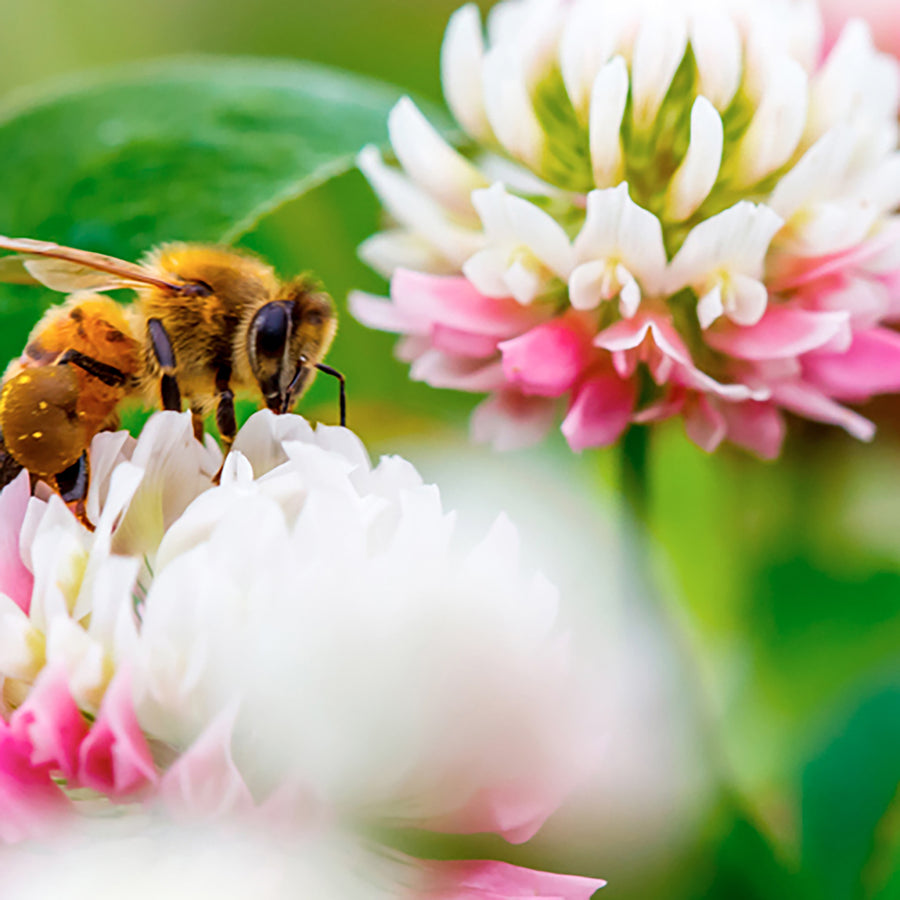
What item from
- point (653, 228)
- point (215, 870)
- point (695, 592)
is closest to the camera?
point (215, 870)

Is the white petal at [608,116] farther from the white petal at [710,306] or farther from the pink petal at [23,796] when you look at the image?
the pink petal at [23,796]

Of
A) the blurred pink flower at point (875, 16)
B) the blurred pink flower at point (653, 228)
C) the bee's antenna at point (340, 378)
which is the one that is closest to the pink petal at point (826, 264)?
the blurred pink flower at point (653, 228)

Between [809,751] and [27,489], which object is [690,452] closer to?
[809,751]

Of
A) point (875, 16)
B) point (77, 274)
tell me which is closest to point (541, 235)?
point (77, 274)

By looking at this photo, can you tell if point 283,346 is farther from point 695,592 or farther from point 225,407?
point 695,592

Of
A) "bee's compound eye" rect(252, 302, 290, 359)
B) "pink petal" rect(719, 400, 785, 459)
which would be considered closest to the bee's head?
"bee's compound eye" rect(252, 302, 290, 359)

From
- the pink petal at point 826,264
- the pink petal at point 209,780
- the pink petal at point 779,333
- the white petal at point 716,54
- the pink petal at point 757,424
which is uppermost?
the white petal at point 716,54

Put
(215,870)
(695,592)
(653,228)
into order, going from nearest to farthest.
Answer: (215,870) < (653,228) < (695,592)

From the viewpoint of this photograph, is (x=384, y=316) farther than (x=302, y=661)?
Yes
